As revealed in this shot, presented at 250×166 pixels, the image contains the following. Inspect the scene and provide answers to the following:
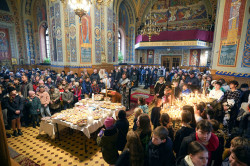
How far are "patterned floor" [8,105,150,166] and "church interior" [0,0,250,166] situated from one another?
0.03 m

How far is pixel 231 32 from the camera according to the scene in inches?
267

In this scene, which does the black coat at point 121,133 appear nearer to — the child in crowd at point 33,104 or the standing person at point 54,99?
the child in crowd at point 33,104

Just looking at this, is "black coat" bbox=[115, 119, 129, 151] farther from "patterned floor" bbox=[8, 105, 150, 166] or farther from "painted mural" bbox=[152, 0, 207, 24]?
"painted mural" bbox=[152, 0, 207, 24]

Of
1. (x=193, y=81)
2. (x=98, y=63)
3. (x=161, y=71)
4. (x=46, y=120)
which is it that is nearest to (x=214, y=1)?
(x=161, y=71)

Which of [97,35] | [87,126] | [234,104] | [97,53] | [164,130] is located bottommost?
[87,126]

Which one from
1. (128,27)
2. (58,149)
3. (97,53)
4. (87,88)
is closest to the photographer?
(58,149)

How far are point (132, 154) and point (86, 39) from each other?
34.2 feet

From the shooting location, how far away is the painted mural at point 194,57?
16620 millimetres

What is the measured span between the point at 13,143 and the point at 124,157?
4.24 m

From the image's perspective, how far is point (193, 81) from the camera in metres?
7.55

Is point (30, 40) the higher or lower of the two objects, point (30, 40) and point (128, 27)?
the lower

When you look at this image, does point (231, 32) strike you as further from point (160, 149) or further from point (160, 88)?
point (160, 149)

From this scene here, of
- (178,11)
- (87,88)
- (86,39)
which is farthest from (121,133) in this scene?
(178,11)

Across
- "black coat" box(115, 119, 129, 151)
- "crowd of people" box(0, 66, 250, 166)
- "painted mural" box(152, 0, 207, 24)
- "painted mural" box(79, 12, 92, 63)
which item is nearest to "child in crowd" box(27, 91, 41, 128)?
"crowd of people" box(0, 66, 250, 166)
